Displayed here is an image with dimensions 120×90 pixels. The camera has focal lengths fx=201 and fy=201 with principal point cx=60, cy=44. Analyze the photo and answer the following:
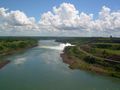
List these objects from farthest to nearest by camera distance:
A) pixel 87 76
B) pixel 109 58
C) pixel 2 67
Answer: pixel 109 58 → pixel 2 67 → pixel 87 76

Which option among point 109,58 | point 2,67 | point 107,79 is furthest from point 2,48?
point 107,79

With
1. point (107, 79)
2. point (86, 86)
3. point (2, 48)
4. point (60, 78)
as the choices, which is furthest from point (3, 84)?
point (2, 48)

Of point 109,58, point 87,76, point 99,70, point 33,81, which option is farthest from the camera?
point 109,58

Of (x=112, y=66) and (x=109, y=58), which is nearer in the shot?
(x=112, y=66)

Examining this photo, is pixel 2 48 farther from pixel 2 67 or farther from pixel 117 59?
pixel 117 59

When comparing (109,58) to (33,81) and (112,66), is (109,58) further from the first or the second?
(33,81)

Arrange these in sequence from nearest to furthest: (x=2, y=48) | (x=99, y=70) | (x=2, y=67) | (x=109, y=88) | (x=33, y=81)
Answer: (x=109, y=88), (x=33, y=81), (x=99, y=70), (x=2, y=67), (x=2, y=48)

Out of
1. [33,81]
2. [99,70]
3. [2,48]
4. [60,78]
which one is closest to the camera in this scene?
[33,81]

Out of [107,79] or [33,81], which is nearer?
[33,81]
